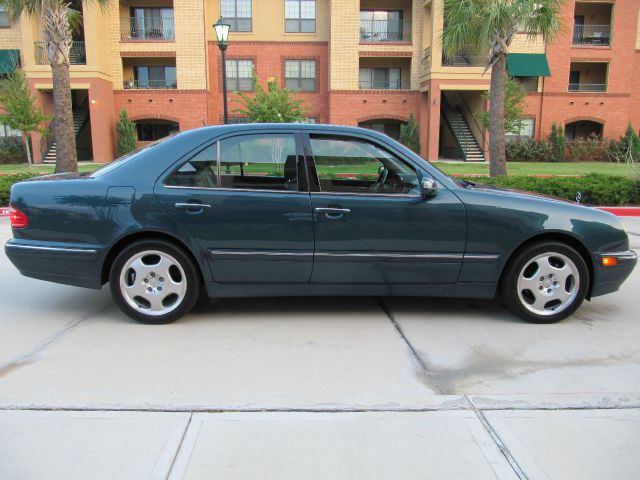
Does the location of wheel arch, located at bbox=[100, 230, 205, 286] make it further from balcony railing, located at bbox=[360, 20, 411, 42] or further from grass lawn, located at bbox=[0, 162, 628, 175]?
balcony railing, located at bbox=[360, 20, 411, 42]

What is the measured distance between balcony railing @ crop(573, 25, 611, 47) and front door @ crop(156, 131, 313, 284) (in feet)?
110

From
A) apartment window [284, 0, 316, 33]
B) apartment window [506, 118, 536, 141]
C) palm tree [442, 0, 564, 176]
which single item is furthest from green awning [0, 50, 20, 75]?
Answer: apartment window [506, 118, 536, 141]

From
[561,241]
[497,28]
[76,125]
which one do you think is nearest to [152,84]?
[76,125]

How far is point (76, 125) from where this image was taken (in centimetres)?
2994

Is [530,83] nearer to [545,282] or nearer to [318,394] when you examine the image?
[545,282]

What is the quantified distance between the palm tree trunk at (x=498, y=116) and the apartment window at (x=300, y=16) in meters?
19.3

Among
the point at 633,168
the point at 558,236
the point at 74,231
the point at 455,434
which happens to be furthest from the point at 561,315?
the point at 633,168

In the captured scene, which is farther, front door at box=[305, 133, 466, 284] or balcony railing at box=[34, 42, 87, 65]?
balcony railing at box=[34, 42, 87, 65]

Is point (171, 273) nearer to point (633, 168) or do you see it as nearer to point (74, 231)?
point (74, 231)

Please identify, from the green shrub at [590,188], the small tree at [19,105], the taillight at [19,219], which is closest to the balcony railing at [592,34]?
the green shrub at [590,188]

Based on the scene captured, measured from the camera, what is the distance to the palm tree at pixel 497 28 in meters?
14.2

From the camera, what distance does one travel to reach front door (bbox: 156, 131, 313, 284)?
4.51 meters

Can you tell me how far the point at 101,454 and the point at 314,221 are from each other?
7.93ft

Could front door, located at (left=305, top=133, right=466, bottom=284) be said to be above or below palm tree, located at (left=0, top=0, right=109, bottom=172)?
below
